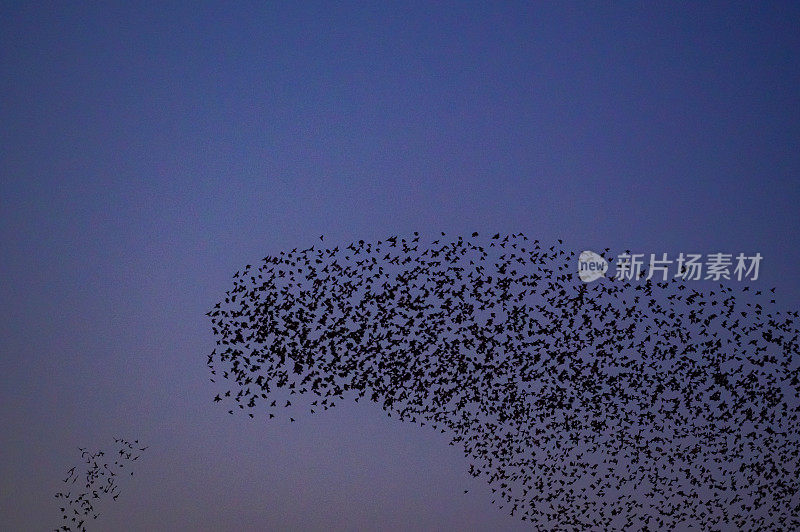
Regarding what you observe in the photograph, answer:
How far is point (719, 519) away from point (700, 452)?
1475mm

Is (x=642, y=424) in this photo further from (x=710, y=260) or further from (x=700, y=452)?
(x=710, y=260)

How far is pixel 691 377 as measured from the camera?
16516 mm

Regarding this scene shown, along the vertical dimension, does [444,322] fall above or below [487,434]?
above

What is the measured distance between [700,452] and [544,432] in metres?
3.33

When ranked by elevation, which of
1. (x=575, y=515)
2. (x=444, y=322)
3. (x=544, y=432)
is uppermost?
(x=444, y=322)

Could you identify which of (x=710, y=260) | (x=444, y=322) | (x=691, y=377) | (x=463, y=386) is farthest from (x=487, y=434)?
(x=710, y=260)

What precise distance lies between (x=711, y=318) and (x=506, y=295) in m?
4.35

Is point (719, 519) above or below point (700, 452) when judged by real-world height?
below

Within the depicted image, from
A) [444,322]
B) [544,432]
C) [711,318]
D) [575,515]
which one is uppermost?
[711,318]

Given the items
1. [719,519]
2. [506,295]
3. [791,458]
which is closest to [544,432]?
[506,295]

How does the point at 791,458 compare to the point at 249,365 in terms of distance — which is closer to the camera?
the point at 249,365

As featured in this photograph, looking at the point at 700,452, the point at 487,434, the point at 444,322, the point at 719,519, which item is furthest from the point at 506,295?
the point at 719,519

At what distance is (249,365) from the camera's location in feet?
51.7

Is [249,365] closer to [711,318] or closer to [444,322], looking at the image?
[444,322]
